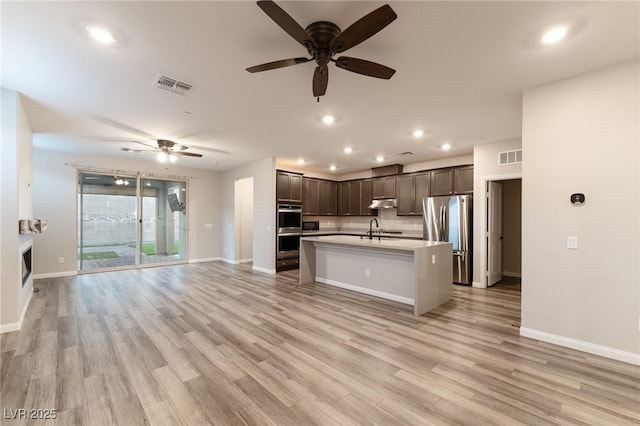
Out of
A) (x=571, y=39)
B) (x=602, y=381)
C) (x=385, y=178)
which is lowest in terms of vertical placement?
(x=602, y=381)

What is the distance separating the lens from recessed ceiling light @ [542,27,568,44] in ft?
6.82

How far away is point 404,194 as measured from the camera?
6.91m

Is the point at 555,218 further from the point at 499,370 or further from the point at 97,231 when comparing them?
the point at 97,231

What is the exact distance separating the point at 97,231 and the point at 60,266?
3.33ft

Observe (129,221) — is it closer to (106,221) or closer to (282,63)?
(106,221)

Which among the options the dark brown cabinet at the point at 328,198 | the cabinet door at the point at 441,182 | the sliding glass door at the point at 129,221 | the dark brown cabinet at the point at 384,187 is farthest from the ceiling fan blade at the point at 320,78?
the sliding glass door at the point at 129,221

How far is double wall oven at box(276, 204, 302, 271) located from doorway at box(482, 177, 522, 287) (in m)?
4.31

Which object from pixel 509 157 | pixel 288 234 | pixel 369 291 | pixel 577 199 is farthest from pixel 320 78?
pixel 288 234

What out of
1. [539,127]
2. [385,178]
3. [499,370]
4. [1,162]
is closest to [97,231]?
[1,162]

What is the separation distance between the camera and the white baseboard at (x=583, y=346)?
250 cm

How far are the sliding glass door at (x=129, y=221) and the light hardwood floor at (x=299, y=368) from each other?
9.24ft

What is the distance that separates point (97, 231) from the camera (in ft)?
21.8

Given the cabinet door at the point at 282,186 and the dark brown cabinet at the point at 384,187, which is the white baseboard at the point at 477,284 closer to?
the dark brown cabinet at the point at 384,187

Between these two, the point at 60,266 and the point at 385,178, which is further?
the point at 385,178
